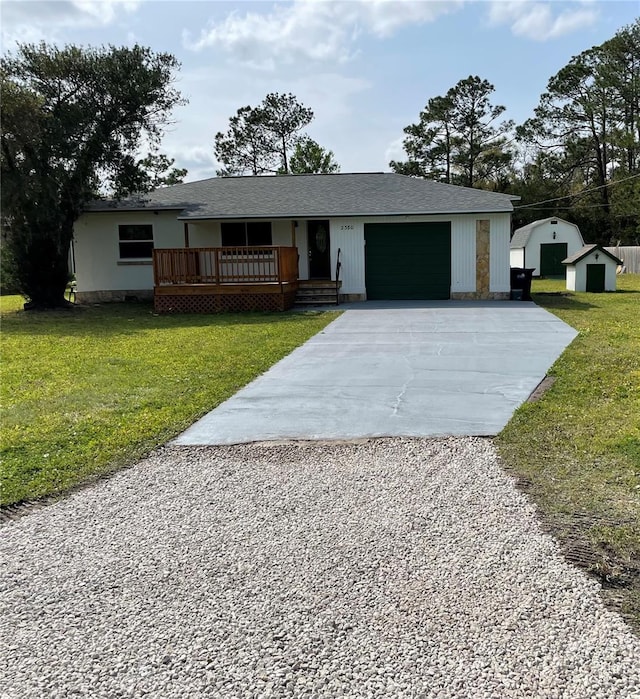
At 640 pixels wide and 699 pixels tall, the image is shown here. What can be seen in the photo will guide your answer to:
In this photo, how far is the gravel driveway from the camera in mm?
2227

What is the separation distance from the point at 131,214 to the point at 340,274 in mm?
6508

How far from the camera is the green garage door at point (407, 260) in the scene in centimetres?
1747

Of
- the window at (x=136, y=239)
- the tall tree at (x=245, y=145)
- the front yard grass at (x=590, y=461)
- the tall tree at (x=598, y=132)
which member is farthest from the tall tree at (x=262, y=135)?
the front yard grass at (x=590, y=461)

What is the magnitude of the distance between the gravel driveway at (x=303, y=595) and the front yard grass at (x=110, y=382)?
2.31 ft

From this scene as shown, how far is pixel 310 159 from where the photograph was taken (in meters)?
42.1

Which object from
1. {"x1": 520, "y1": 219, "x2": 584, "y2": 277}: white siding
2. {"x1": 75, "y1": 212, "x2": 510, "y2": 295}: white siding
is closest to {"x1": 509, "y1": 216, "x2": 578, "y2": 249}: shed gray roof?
{"x1": 520, "y1": 219, "x2": 584, "y2": 277}: white siding

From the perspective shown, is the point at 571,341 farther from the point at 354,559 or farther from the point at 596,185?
the point at 596,185

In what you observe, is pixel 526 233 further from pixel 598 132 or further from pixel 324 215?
pixel 324 215

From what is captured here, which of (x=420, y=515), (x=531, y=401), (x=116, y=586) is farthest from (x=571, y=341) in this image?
(x=116, y=586)

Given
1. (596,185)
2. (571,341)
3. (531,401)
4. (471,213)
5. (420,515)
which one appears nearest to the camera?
(420,515)

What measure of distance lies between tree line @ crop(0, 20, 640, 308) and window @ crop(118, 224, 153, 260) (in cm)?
110

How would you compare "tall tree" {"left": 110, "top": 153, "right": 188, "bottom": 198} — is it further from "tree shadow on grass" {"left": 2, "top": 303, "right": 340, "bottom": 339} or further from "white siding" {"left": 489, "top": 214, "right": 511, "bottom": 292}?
"white siding" {"left": 489, "top": 214, "right": 511, "bottom": 292}

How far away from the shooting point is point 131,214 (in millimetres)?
18562

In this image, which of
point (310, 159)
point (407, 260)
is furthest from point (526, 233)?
point (407, 260)
